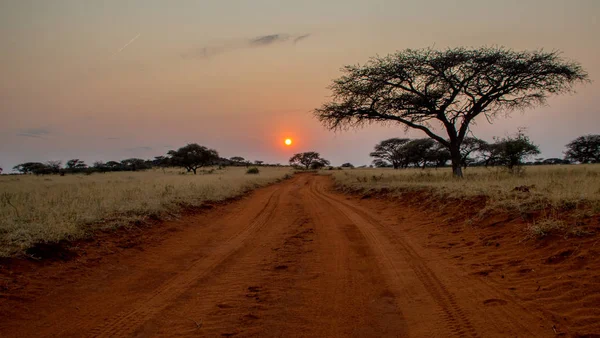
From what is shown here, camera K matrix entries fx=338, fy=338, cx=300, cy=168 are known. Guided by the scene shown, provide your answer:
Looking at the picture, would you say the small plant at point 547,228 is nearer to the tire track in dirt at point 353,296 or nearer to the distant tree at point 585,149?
the tire track in dirt at point 353,296

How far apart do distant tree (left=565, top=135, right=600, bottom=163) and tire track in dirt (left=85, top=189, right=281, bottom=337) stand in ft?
178

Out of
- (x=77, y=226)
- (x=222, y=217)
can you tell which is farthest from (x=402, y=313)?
(x=222, y=217)

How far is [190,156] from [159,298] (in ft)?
151

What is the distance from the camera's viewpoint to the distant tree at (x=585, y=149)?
44219mm

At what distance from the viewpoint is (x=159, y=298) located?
418cm

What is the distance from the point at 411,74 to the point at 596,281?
1553 cm

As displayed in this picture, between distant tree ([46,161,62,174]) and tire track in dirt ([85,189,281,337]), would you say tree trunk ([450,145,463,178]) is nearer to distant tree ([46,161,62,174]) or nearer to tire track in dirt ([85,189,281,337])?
tire track in dirt ([85,189,281,337])

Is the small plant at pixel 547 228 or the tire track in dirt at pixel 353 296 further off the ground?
the small plant at pixel 547 228

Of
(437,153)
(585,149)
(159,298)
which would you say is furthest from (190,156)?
(585,149)

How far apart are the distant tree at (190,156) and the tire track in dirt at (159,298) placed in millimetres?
43314

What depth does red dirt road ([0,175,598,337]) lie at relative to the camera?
3.39 metres

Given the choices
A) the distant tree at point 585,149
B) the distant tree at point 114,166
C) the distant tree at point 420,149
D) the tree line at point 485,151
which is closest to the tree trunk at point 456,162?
the tree line at point 485,151

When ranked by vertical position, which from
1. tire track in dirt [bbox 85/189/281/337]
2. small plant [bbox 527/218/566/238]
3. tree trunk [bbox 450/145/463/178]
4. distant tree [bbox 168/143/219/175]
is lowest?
tire track in dirt [bbox 85/189/281/337]

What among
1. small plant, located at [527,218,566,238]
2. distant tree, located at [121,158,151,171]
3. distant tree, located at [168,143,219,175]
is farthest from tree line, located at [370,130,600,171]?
distant tree, located at [121,158,151,171]
